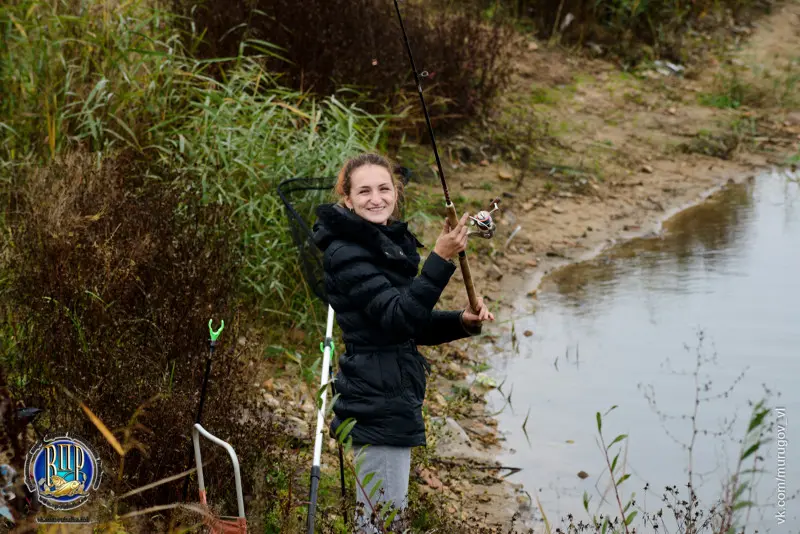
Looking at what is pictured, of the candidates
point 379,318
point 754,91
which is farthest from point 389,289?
point 754,91

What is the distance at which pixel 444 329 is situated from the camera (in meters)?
3.56

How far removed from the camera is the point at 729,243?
25.1ft

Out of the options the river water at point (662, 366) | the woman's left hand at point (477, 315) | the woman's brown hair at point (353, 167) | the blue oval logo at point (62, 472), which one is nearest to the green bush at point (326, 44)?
the river water at point (662, 366)

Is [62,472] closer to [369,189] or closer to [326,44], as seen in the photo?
[369,189]

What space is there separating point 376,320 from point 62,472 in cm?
101

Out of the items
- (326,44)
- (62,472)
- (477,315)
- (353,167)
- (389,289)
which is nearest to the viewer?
(62,472)

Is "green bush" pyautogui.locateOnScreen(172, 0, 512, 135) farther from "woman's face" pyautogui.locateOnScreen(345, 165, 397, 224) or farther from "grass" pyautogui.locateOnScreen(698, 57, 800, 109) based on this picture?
"grass" pyautogui.locateOnScreen(698, 57, 800, 109)

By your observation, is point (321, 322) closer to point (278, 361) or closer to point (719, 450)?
point (278, 361)

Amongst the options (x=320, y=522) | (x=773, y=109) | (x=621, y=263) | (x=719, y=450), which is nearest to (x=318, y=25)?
(x=621, y=263)

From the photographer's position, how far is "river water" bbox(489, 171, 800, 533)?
471 centimetres

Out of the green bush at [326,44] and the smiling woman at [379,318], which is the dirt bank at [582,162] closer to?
the green bush at [326,44]

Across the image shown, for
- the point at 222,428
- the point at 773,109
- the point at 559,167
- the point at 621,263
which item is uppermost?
the point at 773,109

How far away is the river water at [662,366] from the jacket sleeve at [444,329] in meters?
1.25

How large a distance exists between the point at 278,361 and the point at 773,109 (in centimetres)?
704
